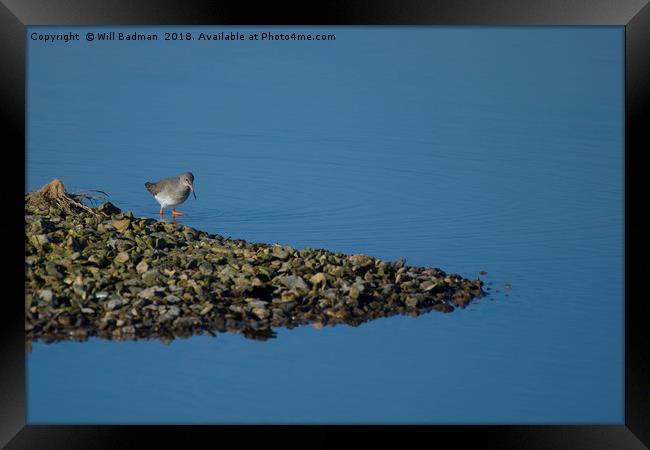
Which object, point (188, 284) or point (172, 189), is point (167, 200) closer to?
point (172, 189)

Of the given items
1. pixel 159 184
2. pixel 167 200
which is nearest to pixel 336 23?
pixel 159 184

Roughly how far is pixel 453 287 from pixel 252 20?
260 centimetres

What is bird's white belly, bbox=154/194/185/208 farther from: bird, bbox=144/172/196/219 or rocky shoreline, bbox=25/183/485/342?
rocky shoreline, bbox=25/183/485/342

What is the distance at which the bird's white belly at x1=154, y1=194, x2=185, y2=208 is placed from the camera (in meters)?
7.54

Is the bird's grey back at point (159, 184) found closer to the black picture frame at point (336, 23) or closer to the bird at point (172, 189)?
the bird at point (172, 189)

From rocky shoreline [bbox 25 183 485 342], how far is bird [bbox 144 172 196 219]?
Answer: 1.24 feet

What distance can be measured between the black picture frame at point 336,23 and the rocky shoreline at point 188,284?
0.52 meters

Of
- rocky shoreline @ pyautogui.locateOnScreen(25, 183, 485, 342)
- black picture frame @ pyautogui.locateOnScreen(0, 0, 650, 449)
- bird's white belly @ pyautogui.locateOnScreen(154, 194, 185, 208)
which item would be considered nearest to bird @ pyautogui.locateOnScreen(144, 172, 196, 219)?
bird's white belly @ pyautogui.locateOnScreen(154, 194, 185, 208)

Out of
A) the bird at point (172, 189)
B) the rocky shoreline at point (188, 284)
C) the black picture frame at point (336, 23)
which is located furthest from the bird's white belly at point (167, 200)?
the black picture frame at point (336, 23)

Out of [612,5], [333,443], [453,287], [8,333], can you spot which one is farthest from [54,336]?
[612,5]

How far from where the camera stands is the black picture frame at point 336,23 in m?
4.86

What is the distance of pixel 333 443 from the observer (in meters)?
4.86

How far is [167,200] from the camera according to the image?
7570 mm

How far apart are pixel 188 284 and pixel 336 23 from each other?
2.10 m
